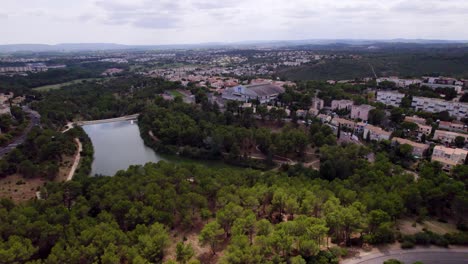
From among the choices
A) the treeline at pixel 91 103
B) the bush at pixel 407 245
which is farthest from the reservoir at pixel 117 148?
the bush at pixel 407 245

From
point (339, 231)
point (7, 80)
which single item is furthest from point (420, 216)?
point (7, 80)

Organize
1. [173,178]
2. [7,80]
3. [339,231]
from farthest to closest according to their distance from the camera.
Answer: [7,80] → [173,178] → [339,231]

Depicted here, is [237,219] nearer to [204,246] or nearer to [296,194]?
[204,246]

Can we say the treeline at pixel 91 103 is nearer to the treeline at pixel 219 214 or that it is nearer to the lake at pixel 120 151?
the lake at pixel 120 151

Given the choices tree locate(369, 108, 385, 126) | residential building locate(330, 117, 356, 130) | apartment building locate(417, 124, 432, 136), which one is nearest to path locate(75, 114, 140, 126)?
residential building locate(330, 117, 356, 130)

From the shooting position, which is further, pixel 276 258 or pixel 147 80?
pixel 147 80

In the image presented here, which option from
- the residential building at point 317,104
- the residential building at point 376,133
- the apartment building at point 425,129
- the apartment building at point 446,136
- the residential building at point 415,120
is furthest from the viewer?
the residential building at point 317,104

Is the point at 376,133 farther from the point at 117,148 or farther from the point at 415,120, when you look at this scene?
→ the point at 117,148
